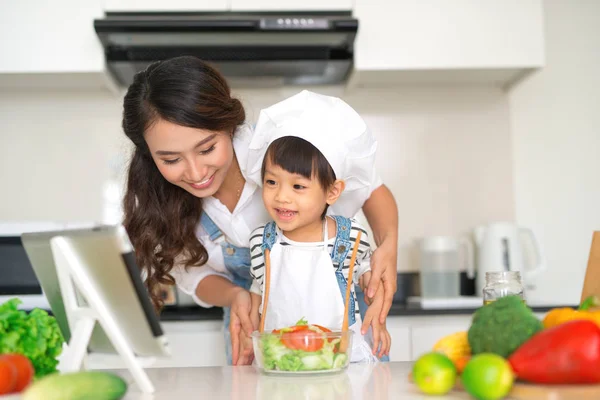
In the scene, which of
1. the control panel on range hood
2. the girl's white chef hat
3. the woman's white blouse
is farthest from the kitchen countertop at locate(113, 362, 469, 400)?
the control panel on range hood

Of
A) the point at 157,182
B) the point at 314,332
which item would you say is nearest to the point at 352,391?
the point at 314,332

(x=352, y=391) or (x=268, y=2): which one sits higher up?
(x=268, y=2)

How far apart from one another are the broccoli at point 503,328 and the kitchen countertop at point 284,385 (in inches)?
2.6

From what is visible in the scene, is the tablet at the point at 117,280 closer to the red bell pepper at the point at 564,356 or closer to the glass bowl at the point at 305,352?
the glass bowl at the point at 305,352

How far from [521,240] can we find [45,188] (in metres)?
1.84

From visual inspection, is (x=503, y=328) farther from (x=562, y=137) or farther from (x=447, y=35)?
(x=562, y=137)

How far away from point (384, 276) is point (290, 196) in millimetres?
246

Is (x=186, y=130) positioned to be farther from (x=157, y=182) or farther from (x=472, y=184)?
(x=472, y=184)

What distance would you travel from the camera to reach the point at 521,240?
8.16 ft

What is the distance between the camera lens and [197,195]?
4.59 feet

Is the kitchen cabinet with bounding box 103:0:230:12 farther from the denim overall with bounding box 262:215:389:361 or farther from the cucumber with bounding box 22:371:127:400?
the cucumber with bounding box 22:371:127:400

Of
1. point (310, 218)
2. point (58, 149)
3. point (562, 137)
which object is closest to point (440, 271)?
point (562, 137)

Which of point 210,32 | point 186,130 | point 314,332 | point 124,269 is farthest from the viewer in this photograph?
point 210,32

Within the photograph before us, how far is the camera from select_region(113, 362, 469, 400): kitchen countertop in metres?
0.73
